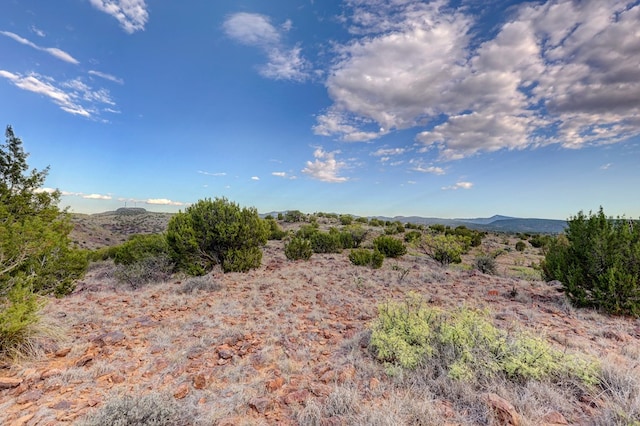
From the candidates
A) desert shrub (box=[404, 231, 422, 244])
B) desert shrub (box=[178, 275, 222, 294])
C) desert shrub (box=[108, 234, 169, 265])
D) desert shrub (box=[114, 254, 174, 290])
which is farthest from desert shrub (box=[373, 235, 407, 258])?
desert shrub (box=[108, 234, 169, 265])

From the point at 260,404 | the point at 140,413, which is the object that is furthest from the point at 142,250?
the point at 260,404

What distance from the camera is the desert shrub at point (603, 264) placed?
22.3ft

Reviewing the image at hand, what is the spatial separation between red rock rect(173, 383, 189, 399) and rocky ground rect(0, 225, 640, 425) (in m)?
0.02

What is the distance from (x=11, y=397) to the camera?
11.8ft

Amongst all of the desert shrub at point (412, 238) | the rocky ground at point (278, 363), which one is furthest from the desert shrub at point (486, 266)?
the desert shrub at point (412, 238)

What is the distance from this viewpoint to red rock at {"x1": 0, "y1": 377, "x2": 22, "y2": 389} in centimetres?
376

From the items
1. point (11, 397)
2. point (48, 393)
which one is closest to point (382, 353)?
point (48, 393)

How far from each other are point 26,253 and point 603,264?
40.6 ft

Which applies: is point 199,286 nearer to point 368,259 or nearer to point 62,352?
point 62,352

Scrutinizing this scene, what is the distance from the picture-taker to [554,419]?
3.02m

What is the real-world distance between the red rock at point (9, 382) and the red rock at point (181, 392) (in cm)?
207

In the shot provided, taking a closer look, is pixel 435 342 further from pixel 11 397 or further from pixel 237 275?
pixel 237 275

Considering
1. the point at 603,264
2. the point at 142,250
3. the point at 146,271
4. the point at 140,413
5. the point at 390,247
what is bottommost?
the point at 146,271

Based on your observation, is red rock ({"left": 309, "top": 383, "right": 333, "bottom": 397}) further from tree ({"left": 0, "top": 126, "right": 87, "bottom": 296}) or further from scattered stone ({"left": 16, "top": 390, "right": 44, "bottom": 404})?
tree ({"left": 0, "top": 126, "right": 87, "bottom": 296})
